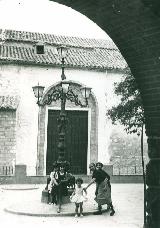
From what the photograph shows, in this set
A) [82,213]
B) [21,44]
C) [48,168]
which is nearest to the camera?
[82,213]

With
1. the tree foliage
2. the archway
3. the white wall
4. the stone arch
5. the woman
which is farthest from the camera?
the stone arch

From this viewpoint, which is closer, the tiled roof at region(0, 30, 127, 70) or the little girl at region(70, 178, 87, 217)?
the little girl at region(70, 178, 87, 217)

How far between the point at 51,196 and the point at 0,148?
940 cm

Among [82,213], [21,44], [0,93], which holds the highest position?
[21,44]

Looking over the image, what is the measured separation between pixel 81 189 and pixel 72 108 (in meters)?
12.3

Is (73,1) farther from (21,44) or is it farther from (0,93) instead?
(21,44)

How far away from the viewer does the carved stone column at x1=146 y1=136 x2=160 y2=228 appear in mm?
4520

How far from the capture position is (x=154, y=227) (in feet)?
14.9

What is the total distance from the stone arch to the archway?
16477 mm

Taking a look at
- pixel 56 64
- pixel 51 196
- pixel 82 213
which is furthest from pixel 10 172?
pixel 82 213

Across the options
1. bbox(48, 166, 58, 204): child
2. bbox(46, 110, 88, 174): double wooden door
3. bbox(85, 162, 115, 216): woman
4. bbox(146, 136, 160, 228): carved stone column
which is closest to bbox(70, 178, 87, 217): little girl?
bbox(85, 162, 115, 216): woman

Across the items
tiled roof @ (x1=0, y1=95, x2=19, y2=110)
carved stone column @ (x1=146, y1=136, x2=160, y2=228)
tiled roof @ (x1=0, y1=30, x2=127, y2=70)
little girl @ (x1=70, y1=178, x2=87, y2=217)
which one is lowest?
little girl @ (x1=70, y1=178, x2=87, y2=217)

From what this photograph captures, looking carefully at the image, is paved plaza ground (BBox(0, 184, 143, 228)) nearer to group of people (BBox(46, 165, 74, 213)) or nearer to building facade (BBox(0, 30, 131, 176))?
group of people (BBox(46, 165, 74, 213))

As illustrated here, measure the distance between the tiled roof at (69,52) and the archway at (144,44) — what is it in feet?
52.7
